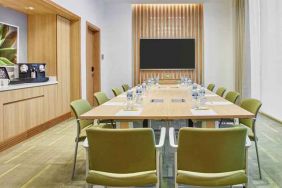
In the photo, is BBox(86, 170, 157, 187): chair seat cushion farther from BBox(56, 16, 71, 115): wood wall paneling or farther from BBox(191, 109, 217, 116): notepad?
BBox(56, 16, 71, 115): wood wall paneling

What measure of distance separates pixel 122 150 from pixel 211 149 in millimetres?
533

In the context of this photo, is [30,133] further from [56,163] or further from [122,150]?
[122,150]

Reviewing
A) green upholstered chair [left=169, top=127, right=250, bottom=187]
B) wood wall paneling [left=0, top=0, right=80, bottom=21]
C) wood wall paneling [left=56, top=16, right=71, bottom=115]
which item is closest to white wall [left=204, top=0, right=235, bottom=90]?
wood wall paneling [left=56, top=16, right=71, bottom=115]

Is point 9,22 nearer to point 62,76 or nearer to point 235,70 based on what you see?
point 62,76

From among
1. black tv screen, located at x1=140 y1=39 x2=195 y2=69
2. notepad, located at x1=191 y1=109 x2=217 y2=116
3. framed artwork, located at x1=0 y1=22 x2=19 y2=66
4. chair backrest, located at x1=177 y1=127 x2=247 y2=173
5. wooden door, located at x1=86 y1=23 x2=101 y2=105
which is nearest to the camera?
chair backrest, located at x1=177 y1=127 x2=247 y2=173

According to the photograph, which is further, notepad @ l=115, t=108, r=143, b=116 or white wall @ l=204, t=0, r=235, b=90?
white wall @ l=204, t=0, r=235, b=90

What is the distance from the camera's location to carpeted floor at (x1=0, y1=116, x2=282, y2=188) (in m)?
3.36

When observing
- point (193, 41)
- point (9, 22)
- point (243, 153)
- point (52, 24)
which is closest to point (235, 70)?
point (193, 41)

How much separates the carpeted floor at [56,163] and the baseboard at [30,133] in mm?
79

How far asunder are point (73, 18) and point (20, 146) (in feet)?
11.5

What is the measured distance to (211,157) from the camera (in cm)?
206

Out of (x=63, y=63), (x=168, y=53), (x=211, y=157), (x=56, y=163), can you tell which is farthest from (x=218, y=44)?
(x=211, y=157)

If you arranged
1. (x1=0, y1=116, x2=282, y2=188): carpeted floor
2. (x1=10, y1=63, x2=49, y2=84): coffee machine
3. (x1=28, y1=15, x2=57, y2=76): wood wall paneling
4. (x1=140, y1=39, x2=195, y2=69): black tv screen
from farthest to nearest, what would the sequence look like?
(x1=140, y1=39, x2=195, y2=69): black tv screen < (x1=28, y1=15, x2=57, y2=76): wood wall paneling < (x1=10, y1=63, x2=49, y2=84): coffee machine < (x1=0, y1=116, x2=282, y2=188): carpeted floor

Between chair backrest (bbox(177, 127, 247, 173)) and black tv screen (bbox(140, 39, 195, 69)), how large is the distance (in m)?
8.01
